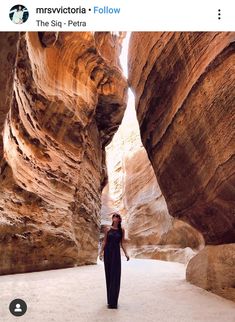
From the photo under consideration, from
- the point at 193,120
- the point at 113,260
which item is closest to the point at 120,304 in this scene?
the point at 113,260

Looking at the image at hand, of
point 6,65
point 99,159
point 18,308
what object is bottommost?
point 18,308

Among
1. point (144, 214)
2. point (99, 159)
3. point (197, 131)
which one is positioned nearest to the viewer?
point (197, 131)

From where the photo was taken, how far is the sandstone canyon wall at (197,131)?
4195 mm

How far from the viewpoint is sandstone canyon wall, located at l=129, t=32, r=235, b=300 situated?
420cm

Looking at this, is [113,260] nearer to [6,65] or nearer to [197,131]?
[197,131]
